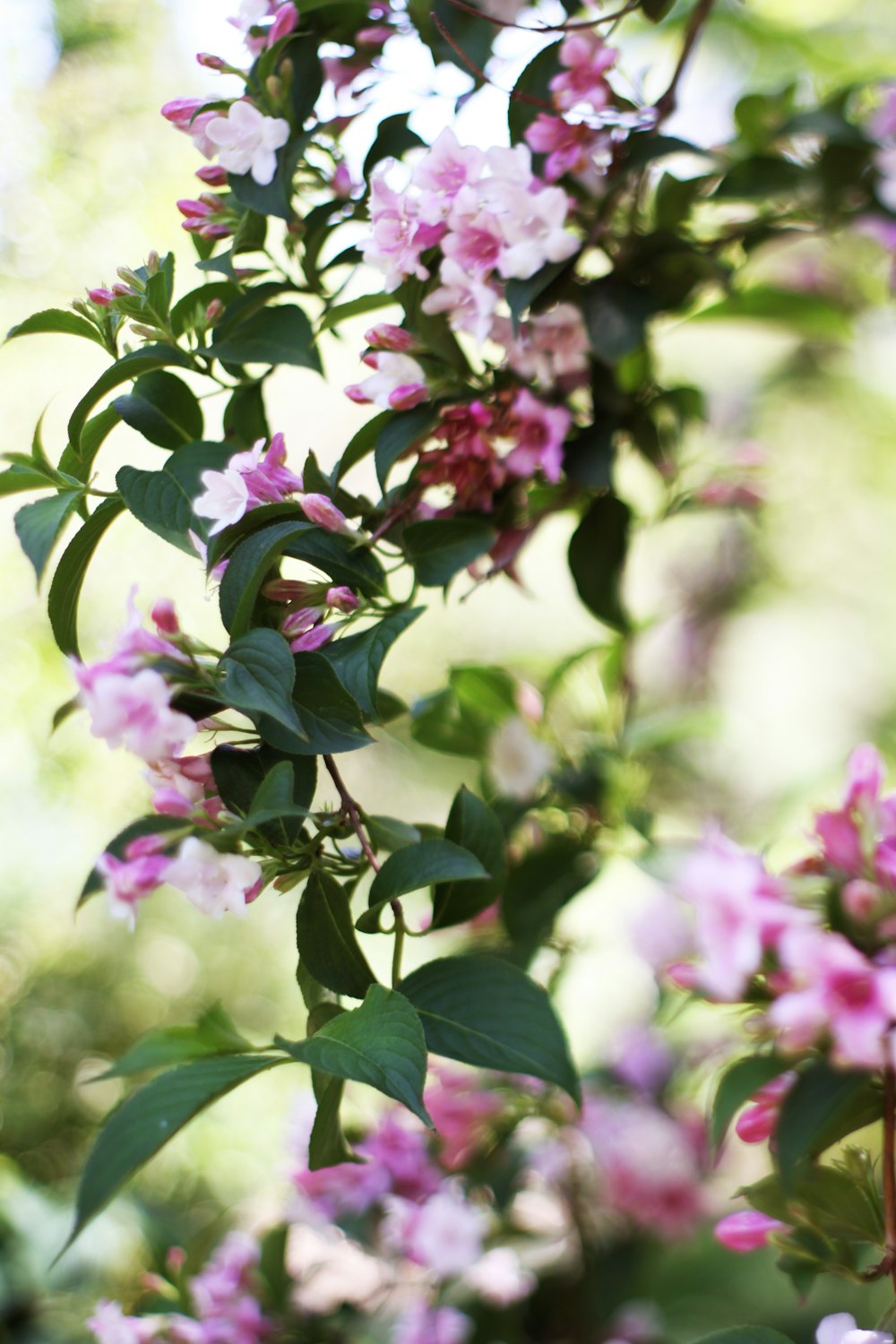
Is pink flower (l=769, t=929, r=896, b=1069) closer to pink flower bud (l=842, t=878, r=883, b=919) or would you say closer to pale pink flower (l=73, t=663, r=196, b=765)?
pink flower bud (l=842, t=878, r=883, b=919)

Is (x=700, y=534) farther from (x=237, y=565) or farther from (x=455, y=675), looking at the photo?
(x=237, y=565)

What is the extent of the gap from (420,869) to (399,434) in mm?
187

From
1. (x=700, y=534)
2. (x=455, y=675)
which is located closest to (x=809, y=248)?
(x=700, y=534)

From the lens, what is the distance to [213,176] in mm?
492

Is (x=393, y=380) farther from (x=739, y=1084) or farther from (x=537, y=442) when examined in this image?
(x=739, y=1084)

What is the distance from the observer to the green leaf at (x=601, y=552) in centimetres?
62

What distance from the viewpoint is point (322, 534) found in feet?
1.42

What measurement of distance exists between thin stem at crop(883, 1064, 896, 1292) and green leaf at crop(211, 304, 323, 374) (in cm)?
33

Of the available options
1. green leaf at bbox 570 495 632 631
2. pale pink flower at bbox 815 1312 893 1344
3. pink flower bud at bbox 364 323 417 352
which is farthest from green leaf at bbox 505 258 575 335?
pale pink flower at bbox 815 1312 893 1344

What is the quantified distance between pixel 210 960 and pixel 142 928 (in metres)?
0.11

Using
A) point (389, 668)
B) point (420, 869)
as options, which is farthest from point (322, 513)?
point (389, 668)

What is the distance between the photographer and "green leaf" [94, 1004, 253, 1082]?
43cm

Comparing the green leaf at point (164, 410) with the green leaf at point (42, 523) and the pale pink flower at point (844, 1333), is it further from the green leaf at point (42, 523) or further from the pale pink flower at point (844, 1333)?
the pale pink flower at point (844, 1333)

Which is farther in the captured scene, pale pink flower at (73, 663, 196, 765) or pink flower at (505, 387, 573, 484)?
pink flower at (505, 387, 573, 484)
